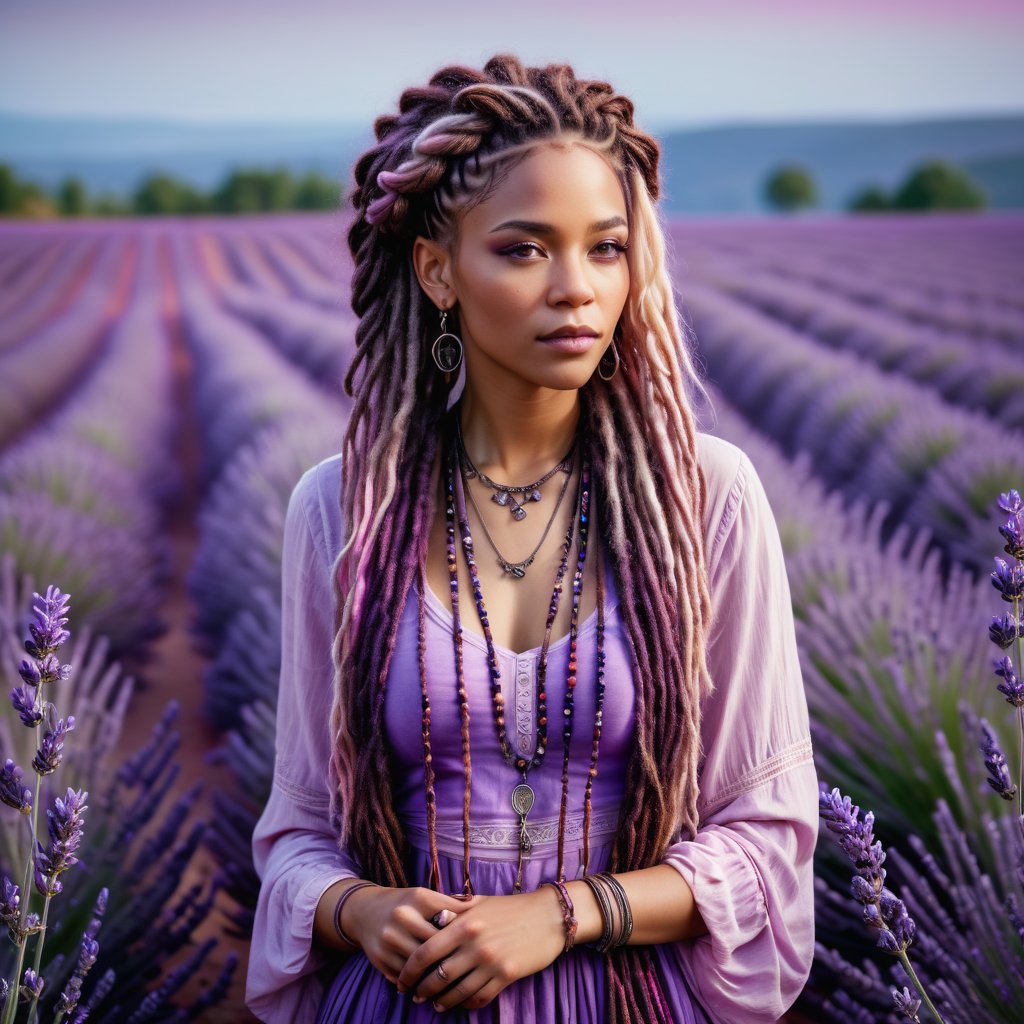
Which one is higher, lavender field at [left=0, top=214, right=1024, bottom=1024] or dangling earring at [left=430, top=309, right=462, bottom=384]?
dangling earring at [left=430, top=309, right=462, bottom=384]

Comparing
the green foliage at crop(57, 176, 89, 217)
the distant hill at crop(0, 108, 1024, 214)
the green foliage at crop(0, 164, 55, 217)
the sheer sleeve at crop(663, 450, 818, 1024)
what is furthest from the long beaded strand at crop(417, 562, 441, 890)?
the green foliage at crop(57, 176, 89, 217)

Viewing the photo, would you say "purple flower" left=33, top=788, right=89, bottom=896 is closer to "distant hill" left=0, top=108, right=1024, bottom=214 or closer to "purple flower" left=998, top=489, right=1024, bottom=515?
"purple flower" left=998, top=489, right=1024, bottom=515

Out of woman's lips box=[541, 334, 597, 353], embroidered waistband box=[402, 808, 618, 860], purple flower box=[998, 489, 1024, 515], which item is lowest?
embroidered waistband box=[402, 808, 618, 860]

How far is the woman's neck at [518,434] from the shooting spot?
134 cm

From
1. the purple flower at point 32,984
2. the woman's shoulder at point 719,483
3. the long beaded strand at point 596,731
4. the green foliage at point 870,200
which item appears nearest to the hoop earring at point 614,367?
the woman's shoulder at point 719,483

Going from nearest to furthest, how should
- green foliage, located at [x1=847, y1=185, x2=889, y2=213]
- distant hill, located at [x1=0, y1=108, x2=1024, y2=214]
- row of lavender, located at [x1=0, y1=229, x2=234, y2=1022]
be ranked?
1. row of lavender, located at [x1=0, y1=229, x2=234, y2=1022]
2. distant hill, located at [x1=0, y1=108, x2=1024, y2=214]
3. green foliage, located at [x1=847, y1=185, x2=889, y2=213]

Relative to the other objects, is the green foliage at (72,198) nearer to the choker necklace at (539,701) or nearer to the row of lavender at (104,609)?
the row of lavender at (104,609)

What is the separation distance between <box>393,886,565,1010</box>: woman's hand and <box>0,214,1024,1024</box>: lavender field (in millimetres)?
466

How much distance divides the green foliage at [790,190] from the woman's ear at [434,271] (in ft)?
20.0

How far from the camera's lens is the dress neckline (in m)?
1.27

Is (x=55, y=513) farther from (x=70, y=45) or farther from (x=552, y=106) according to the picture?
(x=552, y=106)

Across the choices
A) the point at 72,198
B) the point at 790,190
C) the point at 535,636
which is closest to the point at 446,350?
the point at 535,636

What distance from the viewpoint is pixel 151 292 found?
6.85m

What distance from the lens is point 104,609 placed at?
147 inches
